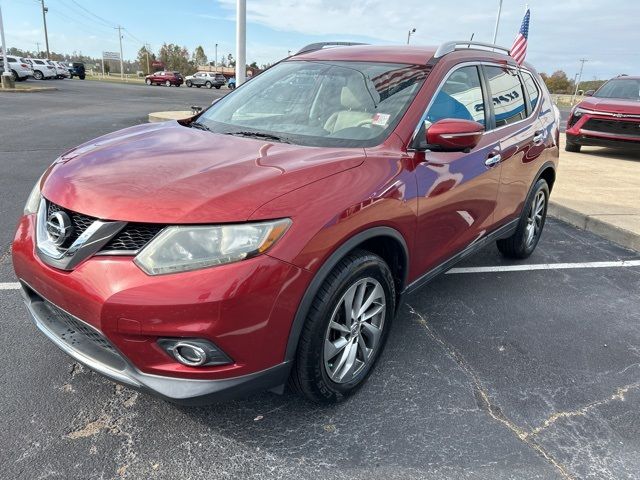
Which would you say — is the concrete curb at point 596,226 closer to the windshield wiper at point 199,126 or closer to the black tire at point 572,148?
the windshield wiper at point 199,126

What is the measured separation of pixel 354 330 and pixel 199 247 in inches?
39.2

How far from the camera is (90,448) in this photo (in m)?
2.23

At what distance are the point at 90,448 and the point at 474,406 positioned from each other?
6.26 ft

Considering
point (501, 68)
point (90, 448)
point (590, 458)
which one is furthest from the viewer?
point (501, 68)

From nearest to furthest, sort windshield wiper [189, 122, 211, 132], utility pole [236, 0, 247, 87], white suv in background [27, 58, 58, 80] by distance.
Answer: windshield wiper [189, 122, 211, 132]
utility pole [236, 0, 247, 87]
white suv in background [27, 58, 58, 80]

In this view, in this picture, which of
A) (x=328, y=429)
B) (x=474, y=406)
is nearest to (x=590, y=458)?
(x=474, y=406)

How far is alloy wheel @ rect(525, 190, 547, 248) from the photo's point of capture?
471 centimetres

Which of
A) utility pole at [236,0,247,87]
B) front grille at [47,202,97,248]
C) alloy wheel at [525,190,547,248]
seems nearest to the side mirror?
front grille at [47,202,97,248]

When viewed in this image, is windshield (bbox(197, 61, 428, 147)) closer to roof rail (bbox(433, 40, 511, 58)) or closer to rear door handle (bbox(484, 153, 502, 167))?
roof rail (bbox(433, 40, 511, 58))

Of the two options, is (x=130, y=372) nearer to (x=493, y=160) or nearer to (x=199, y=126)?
(x=199, y=126)

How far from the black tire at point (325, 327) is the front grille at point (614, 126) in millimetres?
10112

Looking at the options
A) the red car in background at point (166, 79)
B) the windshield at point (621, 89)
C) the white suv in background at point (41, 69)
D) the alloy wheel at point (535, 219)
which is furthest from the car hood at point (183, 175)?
the red car in background at point (166, 79)

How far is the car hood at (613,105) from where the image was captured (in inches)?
404

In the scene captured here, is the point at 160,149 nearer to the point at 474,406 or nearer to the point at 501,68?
the point at 474,406
